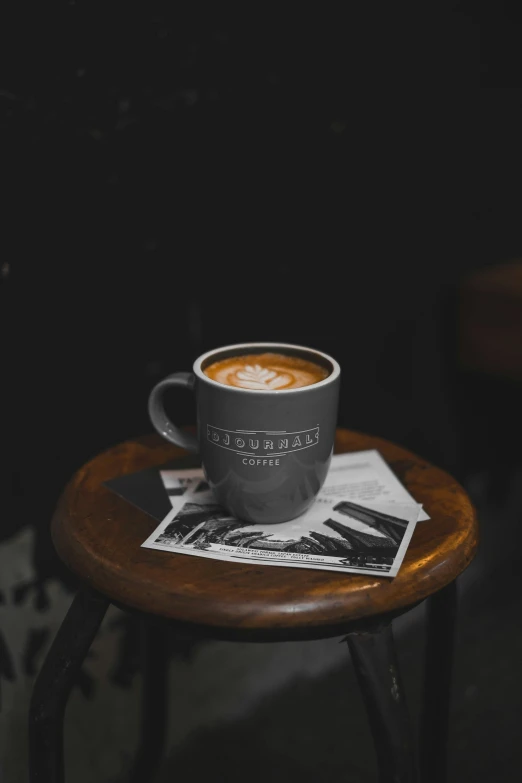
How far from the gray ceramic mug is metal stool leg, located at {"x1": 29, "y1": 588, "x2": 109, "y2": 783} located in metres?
0.17

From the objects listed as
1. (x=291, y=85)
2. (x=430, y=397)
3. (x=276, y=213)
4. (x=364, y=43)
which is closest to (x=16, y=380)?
(x=276, y=213)

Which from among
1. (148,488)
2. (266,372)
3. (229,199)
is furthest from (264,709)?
(229,199)

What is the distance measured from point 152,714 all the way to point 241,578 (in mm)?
656

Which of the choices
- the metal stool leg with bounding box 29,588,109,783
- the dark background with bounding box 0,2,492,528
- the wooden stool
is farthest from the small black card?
the dark background with bounding box 0,2,492,528

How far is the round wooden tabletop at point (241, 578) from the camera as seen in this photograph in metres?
0.57

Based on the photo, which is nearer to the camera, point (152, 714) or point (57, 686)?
point (57, 686)

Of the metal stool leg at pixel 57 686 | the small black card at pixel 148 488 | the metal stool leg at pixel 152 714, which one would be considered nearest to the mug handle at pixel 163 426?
the small black card at pixel 148 488

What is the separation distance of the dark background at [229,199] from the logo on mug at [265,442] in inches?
16.4

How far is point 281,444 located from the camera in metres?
0.66

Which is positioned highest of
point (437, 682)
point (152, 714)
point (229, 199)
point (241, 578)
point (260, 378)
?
point (229, 199)

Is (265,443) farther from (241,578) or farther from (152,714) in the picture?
(152,714)

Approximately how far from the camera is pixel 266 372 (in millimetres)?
749

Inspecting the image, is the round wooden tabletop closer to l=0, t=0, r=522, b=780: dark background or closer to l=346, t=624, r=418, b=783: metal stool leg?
l=346, t=624, r=418, b=783: metal stool leg

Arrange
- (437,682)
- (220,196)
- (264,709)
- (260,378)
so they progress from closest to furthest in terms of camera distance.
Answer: (260,378) → (437,682) → (220,196) → (264,709)
